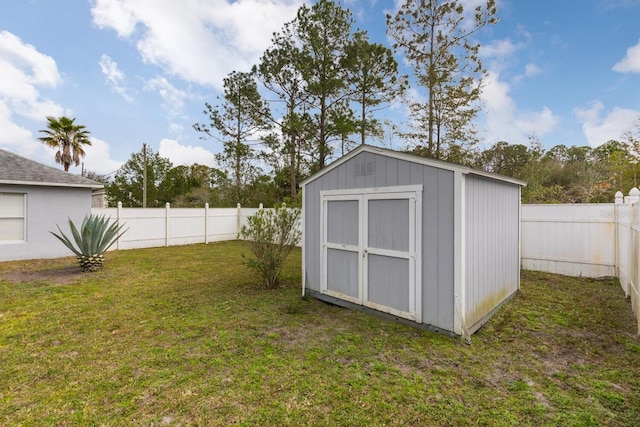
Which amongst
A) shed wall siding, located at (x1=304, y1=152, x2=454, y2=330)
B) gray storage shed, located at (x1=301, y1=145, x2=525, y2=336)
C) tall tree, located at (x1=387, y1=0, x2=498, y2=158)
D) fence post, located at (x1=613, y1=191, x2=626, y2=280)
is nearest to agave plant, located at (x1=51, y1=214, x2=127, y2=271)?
gray storage shed, located at (x1=301, y1=145, x2=525, y2=336)

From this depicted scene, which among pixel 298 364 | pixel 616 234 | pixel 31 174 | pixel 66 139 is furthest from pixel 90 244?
pixel 66 139

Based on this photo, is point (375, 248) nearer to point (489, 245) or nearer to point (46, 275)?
point (489, 245)

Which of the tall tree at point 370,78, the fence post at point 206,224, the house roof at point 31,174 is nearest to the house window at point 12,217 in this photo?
the house roof at point 31,174

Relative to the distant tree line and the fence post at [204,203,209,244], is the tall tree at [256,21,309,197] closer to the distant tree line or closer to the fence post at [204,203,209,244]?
the distant tree line

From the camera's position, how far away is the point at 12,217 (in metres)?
8.09

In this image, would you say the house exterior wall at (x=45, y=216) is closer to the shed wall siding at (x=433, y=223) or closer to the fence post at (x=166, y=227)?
the fence post at (x=166, y=227)

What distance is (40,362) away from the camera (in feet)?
9.43

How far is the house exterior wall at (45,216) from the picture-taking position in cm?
813

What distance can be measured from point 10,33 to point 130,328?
10740 mm

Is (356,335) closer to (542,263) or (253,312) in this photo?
(253,312)

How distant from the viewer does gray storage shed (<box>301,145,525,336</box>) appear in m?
Result: 3.37

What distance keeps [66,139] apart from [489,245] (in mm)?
21906

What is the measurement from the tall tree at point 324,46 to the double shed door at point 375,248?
9678mm

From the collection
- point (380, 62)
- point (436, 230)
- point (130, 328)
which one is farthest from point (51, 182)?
point (380, 62)
